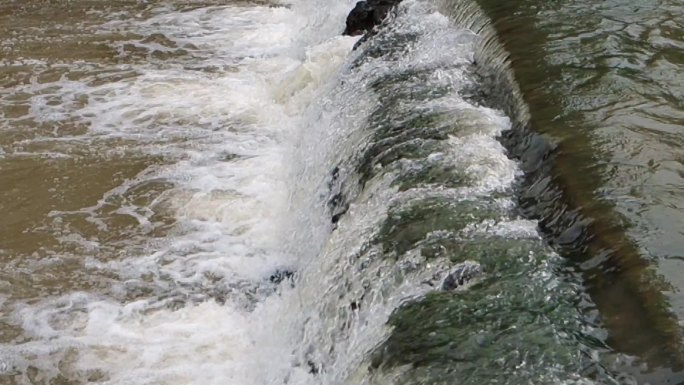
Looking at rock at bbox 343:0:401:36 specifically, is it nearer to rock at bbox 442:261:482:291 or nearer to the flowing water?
the flowing water

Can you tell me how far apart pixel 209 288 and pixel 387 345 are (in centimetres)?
220

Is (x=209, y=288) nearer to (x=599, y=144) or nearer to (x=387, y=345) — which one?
(x=387, y=345)

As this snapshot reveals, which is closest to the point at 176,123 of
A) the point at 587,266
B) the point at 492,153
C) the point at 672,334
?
the point at 492,153

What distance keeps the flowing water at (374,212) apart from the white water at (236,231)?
2 centimetres

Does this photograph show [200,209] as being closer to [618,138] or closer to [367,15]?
[618,138]

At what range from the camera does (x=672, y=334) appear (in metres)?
3.36

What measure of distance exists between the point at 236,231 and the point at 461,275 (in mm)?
2685

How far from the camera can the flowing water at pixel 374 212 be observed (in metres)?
3.76

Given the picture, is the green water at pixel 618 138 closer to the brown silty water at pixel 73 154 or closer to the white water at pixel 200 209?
the white water at pixel 200 209

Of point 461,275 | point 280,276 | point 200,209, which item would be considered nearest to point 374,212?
point 461,275

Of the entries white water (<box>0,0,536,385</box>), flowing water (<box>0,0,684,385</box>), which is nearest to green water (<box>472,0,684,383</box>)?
flowing water (<box>0,0,684,385</box>)

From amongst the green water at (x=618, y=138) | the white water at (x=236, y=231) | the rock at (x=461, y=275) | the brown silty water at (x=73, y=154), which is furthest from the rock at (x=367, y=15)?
the rock at (x=461, y=275)

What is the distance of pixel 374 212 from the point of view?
16.4 feet

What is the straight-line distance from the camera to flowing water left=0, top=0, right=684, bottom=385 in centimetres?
376
